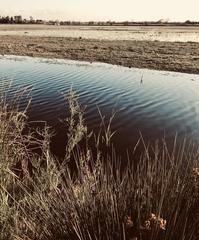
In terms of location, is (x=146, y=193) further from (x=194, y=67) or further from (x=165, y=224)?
(x=194, y=67)

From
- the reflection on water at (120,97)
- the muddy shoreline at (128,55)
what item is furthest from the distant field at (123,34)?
the reflection on water at (120,97)

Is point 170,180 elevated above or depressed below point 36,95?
above

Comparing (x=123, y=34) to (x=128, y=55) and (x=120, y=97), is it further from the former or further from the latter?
(x=120, y=97)

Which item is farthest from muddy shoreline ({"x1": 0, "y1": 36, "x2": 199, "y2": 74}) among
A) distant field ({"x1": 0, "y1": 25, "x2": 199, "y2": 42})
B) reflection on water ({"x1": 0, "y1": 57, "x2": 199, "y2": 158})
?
distant field ({"x1": 0, "y1": 25, "x2": 199, "y2": 42})

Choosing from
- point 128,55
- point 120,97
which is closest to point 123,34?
point 128,55

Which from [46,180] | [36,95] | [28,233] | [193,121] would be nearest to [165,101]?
[193,121]

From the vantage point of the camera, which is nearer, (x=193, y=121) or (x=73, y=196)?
(x=73, y=196)

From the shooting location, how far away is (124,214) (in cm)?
360

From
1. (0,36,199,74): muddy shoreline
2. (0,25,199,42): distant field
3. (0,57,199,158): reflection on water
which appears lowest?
(0,25,199,42): distant field

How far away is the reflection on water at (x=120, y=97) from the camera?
1214 centimetres

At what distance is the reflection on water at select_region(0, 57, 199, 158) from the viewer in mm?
12141

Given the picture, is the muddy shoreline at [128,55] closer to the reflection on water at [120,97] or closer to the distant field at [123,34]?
the reflection on water at [120,97]

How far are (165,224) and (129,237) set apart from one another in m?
0.32

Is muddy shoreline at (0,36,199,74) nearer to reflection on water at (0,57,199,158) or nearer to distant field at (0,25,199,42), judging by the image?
reflection on water at (0,57,199,158)
